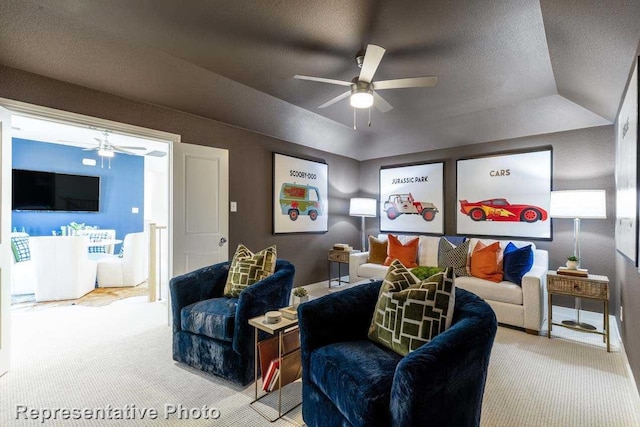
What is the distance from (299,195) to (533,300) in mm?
3143

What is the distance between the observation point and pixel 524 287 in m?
3.06

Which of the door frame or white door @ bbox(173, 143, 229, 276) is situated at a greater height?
the door frame

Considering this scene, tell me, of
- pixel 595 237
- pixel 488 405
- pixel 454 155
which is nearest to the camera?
pixel 488 405

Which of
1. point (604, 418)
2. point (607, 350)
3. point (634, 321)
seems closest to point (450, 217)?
point (607, 350)

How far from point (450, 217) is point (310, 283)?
242 cm

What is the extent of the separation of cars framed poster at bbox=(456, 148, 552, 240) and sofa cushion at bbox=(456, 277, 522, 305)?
1116 millimetres

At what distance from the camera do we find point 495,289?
3.25 m

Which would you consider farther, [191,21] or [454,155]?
[454,155]

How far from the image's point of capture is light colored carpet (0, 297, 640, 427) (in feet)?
5.97

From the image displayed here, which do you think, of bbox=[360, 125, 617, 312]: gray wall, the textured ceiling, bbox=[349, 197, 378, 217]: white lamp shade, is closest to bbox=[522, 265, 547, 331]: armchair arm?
bbox=[360, 125, 617, 312]: gray wall

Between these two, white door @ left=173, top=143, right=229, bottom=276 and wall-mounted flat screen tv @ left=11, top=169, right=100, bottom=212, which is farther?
wall-mounted flat screen tv @ left=11, top=169, right=100, bottom=212

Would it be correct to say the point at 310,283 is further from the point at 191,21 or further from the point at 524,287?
the point at 191,21

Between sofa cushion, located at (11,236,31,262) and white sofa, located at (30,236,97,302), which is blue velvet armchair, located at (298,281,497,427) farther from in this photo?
sofa cushion, located at (11,236,31,262)

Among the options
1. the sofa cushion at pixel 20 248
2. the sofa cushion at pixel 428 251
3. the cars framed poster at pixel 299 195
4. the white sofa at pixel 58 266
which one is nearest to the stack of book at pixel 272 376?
the cars framed poster at pixel 299 195
